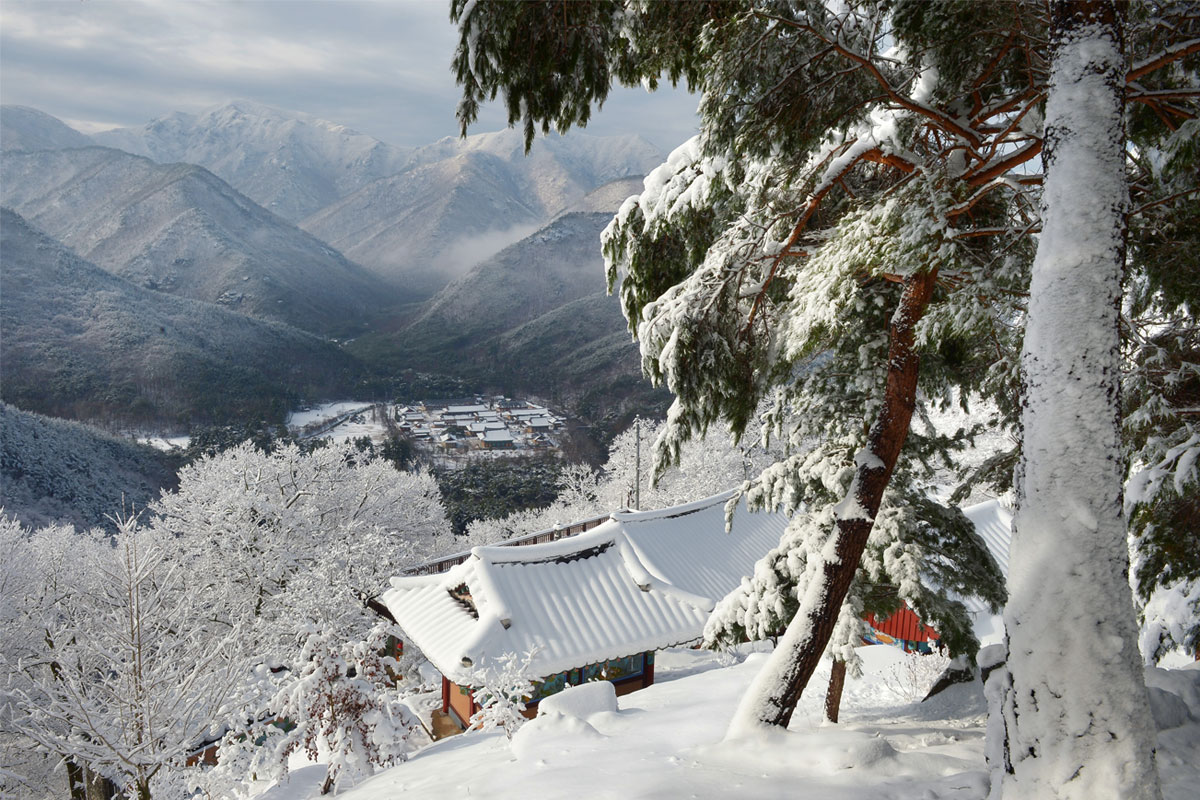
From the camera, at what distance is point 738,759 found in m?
4.69

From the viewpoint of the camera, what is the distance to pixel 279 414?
83312 millimetres

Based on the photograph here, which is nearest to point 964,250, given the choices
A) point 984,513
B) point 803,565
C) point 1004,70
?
point 1004,70

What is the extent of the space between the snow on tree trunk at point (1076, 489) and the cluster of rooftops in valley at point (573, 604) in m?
8.81

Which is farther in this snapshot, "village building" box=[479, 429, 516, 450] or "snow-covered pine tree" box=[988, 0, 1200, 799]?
"village building" box=[479, 429, 516, 450]

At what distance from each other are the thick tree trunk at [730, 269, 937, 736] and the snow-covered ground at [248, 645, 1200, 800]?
0.29 meters

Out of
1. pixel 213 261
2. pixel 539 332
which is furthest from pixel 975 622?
pixel 213 261

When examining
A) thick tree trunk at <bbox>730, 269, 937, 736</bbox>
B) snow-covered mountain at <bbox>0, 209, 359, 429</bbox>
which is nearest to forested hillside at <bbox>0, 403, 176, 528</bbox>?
snow-covered mountain at <bbox>0, 209, 359, 429</bbox>

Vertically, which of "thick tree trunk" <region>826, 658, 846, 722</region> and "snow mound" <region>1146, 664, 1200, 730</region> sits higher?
"snow mound" <region>1146, 664, 1200, 730</region>

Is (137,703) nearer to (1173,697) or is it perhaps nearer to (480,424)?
(1173,697)

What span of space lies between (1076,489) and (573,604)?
11059mm

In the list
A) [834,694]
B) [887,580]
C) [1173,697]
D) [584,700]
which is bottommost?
[834,694]

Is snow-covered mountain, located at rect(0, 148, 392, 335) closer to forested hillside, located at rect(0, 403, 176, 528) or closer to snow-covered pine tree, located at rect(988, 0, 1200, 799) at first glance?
forested hillside, located at rect(0, 403, 176, 528)

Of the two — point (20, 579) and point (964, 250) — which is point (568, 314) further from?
point (964, 250)

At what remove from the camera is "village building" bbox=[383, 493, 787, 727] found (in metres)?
11.9
